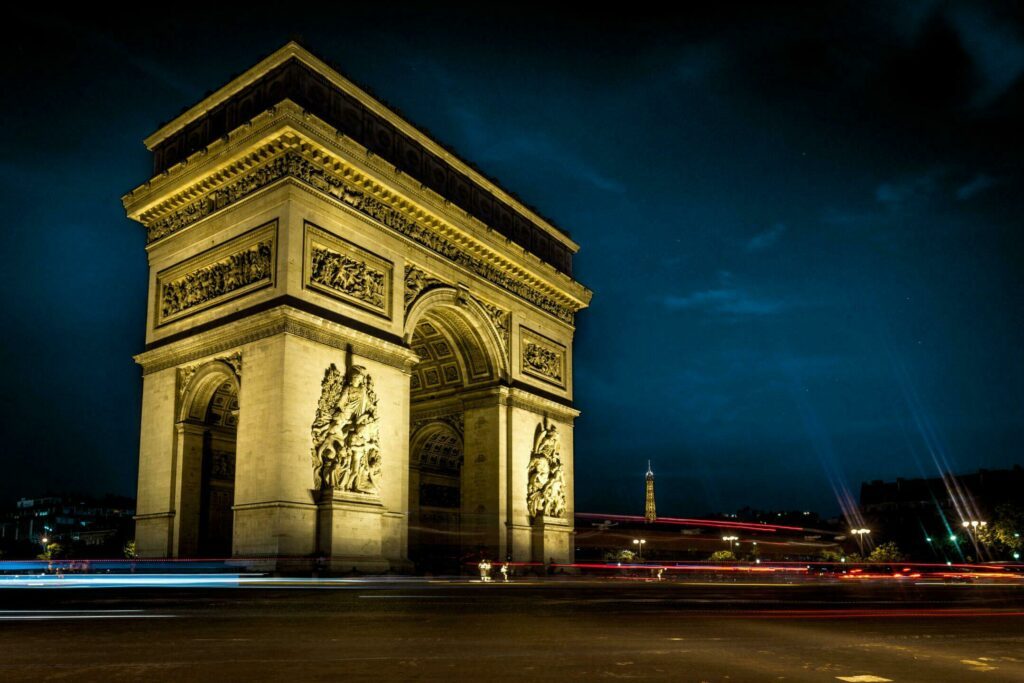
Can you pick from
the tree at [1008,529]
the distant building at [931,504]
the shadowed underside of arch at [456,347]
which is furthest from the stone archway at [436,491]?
the distant building at [931,504]

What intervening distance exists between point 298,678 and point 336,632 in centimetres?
270

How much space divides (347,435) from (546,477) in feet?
31.4

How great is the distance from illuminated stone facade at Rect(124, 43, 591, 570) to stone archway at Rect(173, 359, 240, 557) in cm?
5

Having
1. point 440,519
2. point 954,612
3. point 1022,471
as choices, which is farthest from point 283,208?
point 1022,471

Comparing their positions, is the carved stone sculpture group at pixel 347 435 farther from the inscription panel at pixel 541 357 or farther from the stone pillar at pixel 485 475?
the inscription panel at pixel 541 357

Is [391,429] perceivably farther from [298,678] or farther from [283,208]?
[298,678]

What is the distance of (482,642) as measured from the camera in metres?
7.06

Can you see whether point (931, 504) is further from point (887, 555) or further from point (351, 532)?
point (351, 532)

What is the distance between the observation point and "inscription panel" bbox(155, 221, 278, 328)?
69.5 ft

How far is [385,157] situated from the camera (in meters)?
24.1

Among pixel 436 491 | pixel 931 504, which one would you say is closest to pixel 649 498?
pixel 931 504

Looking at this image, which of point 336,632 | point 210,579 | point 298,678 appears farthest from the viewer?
point 210,579

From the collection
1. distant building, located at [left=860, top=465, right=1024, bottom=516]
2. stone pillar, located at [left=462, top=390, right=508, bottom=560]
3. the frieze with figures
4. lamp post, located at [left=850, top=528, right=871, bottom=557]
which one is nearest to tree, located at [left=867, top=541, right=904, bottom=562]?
lamp post, located at [left=850, top=528, right=871, bottom=557]

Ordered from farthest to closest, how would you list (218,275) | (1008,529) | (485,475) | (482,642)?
(1008,529), (485,475), (218,275), (482,642)
